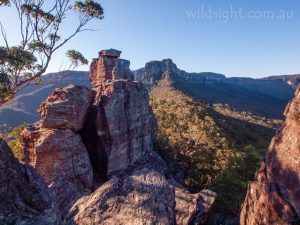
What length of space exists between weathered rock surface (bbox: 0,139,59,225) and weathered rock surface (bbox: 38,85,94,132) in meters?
14.6

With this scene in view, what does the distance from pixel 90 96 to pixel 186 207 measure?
18794 mm

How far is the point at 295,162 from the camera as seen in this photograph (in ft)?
44.8

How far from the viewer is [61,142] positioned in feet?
87.3

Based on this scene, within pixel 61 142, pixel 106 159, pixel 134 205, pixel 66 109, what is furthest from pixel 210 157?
pixel 134 205

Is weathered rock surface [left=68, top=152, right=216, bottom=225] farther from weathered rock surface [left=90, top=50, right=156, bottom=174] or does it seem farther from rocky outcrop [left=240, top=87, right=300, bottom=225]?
weathered rock surface [left=90, top=50, right=156, bottom=174]

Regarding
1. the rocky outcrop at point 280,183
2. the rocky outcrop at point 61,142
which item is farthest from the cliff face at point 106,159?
the rocky outcrop at point 280,183

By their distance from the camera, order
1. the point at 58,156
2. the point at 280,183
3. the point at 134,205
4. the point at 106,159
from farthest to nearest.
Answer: the point at 106,159 < the point at 58,156 < the point at 280,183 < the point at 134,205

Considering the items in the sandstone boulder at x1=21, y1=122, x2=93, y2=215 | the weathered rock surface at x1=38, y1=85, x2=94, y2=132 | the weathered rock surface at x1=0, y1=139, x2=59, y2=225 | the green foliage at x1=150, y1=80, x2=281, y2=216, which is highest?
the weathered rock surface at x1=38, y1=85, x2=94, y2=132

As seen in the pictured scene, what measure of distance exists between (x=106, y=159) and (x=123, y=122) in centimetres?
467

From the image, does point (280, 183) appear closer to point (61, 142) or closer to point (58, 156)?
point (58, 156)

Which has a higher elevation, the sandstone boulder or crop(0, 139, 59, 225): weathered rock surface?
crop(0, 139, 59, 225): weathered rock surface

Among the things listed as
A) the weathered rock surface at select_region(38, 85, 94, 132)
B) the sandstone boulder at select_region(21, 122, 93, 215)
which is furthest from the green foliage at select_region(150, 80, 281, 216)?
the weathered rock surface at select_region(38, 85, 94, 132)

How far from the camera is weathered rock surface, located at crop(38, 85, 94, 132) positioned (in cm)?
2785

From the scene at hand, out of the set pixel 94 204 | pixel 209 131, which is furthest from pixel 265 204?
pixel 209 131
